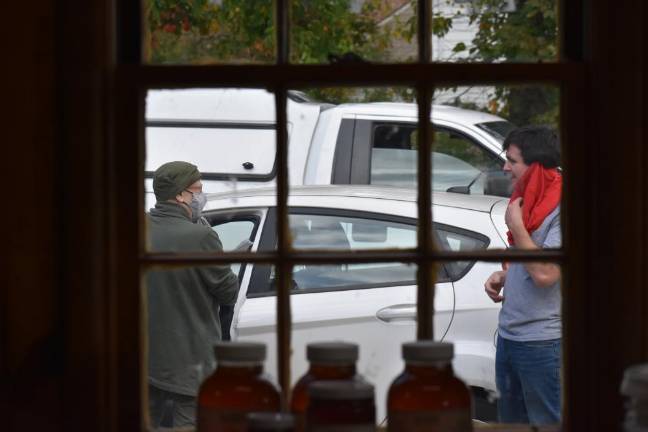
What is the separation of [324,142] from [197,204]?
66cm

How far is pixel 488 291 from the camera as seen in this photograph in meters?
3.75

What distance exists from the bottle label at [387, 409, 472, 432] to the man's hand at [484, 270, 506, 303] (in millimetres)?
2423

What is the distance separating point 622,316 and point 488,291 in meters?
2.27

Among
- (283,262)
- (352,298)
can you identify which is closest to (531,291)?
(352,298)

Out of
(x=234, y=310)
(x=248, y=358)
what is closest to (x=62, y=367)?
(x=248, y=358)

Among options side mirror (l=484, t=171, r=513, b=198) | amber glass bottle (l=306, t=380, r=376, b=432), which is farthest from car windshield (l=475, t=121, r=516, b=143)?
amber glass bottle (l=306, t=380, r=376, b=432)

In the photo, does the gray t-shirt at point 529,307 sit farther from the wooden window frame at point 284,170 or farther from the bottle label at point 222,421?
the bottle label at point 222,421

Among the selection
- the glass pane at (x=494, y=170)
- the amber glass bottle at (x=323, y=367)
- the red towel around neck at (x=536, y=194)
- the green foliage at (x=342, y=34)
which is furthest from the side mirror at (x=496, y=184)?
the amber glass bottle at (x=323, y=367)

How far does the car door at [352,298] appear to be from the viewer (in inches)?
146

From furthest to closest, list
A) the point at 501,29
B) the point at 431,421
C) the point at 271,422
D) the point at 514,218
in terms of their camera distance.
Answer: the point at 501,29 → the point at 514,218 → the point at 431,421 → the point at 271,422

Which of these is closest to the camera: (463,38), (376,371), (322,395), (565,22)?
A: (322,395)

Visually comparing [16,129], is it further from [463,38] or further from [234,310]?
[463,38]

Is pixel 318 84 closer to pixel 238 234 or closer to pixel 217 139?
pixel 238 234

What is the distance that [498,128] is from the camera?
14.2 ft
